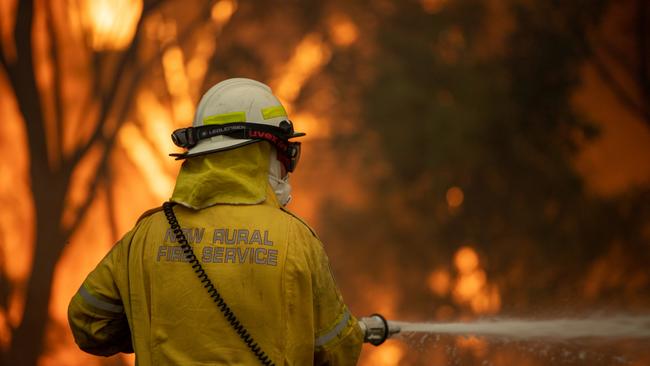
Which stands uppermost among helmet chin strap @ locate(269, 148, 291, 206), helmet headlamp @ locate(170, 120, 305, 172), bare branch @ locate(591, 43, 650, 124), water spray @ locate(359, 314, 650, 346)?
bare branch @ locate(591, 43, 650, 124)

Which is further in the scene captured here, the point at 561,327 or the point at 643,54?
the point at 643,54

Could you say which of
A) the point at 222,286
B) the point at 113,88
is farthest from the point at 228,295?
the point at 113,88

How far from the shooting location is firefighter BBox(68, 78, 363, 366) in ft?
8.06

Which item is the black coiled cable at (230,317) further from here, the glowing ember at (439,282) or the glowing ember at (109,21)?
the glowing ember at (439,282)

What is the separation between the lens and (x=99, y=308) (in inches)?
104

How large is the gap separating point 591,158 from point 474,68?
1.28m

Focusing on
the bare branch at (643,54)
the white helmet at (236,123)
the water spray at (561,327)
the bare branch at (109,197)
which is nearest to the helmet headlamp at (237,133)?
the white helmet at (236,123)

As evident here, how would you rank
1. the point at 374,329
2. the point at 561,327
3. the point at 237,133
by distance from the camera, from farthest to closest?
the point at 561,327 < the point at 374,329 < the point at 237,133

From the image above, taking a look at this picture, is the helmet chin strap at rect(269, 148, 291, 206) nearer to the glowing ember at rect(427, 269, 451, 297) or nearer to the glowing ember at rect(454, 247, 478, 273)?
the glowing ember at rect(427, 269, 451, 297)

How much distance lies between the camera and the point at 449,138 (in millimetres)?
6816

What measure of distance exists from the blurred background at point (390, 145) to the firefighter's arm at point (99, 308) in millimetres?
3328

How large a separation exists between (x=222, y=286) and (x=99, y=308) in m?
0.46

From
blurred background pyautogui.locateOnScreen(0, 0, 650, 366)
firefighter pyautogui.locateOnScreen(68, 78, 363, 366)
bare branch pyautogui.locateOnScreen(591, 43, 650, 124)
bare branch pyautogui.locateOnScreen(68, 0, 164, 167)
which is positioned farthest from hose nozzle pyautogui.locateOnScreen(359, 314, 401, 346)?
bare branch pyautogui.locateOnScreen(591, 43, 650, 124)

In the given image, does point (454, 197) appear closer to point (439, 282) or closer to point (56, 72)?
point (439, 282)
